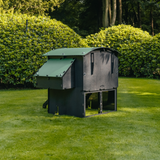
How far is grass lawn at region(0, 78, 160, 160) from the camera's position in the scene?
3.52m

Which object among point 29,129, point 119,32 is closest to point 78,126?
point 29,129

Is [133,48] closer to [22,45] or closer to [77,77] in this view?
[22,45]

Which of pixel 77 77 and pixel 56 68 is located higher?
pixel 56 68

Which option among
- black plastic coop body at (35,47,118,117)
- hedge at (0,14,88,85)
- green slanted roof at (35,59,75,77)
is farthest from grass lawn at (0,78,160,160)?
hedge at (0,14,88,85)

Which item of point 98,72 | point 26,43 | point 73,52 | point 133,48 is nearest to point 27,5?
point 133,48

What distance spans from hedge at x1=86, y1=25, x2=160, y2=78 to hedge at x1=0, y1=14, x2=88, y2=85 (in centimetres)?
471

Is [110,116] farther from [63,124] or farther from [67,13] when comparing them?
[67,13]

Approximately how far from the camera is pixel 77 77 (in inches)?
221

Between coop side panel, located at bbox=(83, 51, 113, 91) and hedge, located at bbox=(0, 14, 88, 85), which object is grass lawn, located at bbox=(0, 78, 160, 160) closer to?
coop side panel, located at bbox=(83, 51, 113, 91)

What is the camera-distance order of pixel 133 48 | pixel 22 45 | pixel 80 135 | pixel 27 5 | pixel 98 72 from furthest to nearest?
pixel 27 5, pixel 133 48, pixel 22 45, pixel 98 72, pixel 80 135

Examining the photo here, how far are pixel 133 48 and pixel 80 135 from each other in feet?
35.9

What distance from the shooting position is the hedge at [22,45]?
10.4 metres

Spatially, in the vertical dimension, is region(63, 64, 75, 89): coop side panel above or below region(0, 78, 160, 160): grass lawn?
above

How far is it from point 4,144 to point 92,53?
2723mm
